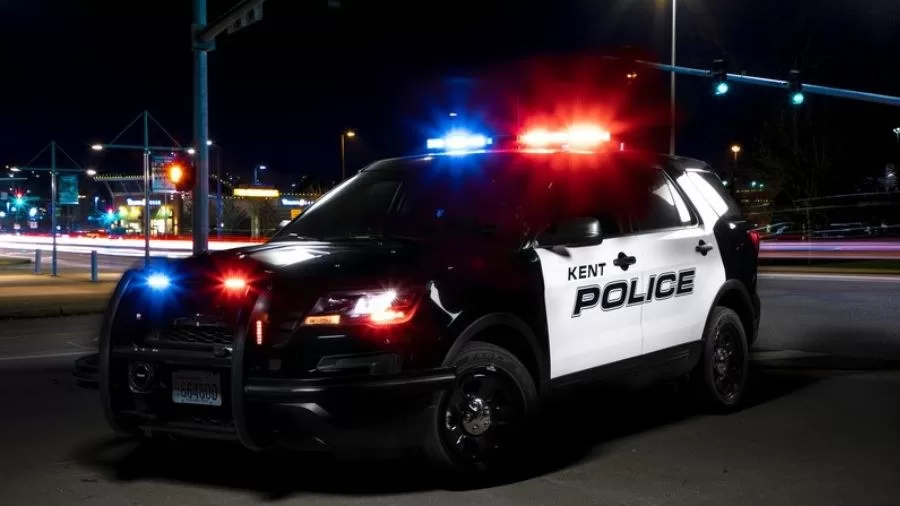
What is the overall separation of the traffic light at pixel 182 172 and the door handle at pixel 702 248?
1037 centimetres

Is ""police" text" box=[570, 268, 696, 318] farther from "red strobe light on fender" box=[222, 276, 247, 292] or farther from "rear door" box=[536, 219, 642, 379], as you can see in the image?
"red strobe light on fender" box=[222, 276, 247, 292]

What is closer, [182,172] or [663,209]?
[663,209]

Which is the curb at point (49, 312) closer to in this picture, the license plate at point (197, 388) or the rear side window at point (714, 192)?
the rear side window at point (714, 192)

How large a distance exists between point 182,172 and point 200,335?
11.2m

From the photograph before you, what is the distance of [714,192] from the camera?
8367 mm

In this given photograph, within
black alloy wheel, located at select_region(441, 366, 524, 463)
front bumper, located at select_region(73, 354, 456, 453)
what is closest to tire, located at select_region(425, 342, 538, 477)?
black alloy wheel, located at select_region(441, 366, 524, 463)

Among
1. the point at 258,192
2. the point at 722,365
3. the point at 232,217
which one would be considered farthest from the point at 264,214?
the point at 722,365

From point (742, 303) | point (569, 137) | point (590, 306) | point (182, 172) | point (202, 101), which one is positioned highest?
point (202, 101)

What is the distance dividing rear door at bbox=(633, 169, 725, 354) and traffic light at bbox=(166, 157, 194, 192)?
10.2 metres

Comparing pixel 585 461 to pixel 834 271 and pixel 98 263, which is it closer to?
pixel 834 271

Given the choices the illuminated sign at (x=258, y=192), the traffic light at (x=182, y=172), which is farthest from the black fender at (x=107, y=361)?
the illuminated sign at (x=258, y=192)

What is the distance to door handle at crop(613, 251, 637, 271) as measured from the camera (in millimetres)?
6781

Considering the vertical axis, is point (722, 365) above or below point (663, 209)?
below

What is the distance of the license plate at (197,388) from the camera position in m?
5.41
